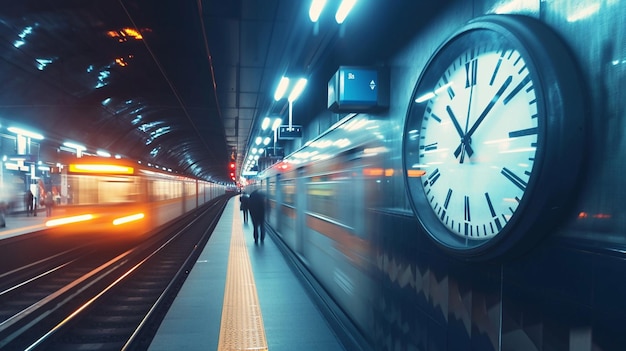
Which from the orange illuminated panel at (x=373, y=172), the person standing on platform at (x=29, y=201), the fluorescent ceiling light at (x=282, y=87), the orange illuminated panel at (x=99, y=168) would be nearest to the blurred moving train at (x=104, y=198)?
the orange illuminated panel at (x=99, y=168)

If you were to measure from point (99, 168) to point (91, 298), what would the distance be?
4409mm

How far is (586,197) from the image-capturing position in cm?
150

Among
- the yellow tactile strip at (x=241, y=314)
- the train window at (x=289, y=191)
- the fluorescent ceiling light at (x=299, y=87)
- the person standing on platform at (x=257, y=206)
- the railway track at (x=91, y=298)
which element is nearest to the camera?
the yellow tactile strip at (x=241, y=314)

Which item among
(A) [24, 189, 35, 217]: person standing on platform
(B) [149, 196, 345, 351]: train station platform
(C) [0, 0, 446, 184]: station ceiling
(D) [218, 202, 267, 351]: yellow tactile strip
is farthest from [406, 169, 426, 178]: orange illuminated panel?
(A) [24, 189, 35, 217]: person standing on platform

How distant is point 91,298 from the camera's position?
24.6 ft

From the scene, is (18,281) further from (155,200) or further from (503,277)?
(503,277)

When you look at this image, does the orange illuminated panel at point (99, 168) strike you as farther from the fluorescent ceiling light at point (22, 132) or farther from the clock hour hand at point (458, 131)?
the clock hour hand at point (458, 131)

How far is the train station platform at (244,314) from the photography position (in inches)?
176

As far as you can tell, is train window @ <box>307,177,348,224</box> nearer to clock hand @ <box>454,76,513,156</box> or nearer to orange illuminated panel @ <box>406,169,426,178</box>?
orange illuminated panel @ <box>406,169,426,178</box>

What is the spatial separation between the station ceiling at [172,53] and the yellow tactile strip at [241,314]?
3.34m

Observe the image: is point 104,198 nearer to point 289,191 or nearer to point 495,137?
point 289,191

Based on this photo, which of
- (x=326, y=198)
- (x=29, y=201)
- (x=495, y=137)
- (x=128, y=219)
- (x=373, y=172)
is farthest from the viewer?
(x=29, y=201)

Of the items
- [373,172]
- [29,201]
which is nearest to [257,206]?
[373,172]

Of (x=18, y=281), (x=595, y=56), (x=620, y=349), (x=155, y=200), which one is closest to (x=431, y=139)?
(x=595, y=56)
